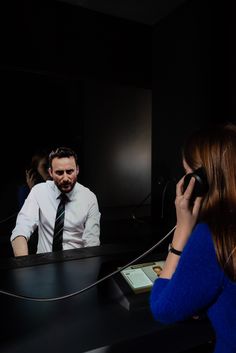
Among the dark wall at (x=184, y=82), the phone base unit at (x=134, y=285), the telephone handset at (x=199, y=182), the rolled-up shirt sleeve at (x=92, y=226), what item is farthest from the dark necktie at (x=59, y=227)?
the telephone handset at (x=199, y=182)

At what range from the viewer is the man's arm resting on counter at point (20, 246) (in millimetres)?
1174

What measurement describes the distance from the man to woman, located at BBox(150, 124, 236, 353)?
64 cm

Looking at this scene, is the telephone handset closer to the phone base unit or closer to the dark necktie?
the phone base unit

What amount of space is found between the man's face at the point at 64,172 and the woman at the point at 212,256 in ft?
2.15

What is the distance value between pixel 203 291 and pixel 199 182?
0.24 m

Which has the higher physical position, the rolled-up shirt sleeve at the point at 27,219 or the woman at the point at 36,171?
the woman at the point at 36,171

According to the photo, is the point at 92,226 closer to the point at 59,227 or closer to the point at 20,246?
the point at 59,227

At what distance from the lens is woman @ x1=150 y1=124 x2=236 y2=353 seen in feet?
1.97

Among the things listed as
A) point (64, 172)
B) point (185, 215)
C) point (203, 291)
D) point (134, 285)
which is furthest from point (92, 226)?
point (203, 291)

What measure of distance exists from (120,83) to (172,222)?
906 mm

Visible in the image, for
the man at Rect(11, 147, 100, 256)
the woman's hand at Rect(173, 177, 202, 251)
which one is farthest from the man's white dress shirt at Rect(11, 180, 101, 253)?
the woman's hand at Rect(173, 177, 202, 251)

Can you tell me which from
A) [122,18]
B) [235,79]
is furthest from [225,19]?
[122,18]

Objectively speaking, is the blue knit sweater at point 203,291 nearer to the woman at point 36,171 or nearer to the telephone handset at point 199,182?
the telephone handset at point 199,182

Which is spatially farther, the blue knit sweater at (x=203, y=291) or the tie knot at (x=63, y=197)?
the tie knot at (x=63, y=197)
